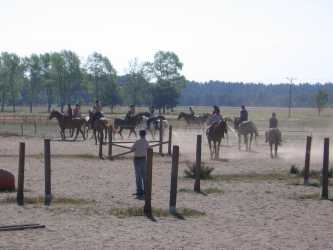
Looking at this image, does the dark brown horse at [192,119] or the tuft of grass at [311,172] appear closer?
the tuft of grass at [311,172]

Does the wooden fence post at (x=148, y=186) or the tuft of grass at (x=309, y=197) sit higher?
the wooden fence post at (x=148, y=186)

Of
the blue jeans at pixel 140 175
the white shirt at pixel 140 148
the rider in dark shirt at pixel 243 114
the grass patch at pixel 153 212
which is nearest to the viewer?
the grass patch at pixel 153 212

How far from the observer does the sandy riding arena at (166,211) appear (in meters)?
12.4

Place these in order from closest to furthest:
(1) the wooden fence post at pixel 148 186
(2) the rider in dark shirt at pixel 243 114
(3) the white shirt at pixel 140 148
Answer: (1) the wooden fence post at pixel 148 186
(3) the white shirt at pixel 140 148
(2) the rider in dark shirt at pixel 243 114

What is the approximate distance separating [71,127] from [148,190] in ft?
102

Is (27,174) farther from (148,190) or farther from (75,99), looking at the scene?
(75,99)

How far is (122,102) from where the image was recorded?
14838cm

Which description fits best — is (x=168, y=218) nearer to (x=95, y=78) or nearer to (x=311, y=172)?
(x=311, y=172)

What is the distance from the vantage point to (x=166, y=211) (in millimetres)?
15547

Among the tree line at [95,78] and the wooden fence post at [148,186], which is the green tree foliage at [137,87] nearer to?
the tree line at [95,78]

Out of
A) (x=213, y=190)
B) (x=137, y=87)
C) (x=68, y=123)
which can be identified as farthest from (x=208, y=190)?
(x=137, y=87)

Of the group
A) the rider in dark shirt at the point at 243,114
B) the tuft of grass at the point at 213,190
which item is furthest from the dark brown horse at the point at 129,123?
the tuft of grass at the point at 213,190

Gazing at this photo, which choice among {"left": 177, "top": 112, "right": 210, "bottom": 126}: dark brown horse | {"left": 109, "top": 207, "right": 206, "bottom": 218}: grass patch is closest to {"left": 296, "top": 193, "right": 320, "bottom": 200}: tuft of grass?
{"left": 109, "top": 207, "right": 206, "bottom": 218}: grass patch

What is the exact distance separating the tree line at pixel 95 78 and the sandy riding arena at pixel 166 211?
4256 inches
